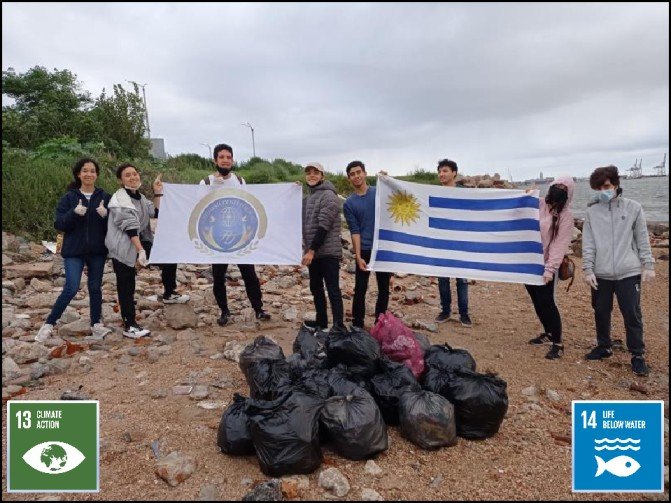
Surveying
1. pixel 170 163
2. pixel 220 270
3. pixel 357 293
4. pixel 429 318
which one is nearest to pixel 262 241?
pixel 220 270

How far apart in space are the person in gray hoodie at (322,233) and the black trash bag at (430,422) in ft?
4.89

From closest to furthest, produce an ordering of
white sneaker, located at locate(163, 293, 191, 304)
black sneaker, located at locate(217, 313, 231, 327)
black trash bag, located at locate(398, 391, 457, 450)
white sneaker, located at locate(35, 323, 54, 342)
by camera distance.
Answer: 1. black trash bag, located at locate(398, 391, 457, 450)
2. white sneaker, located at locate(35, 323, 54, 342)
3. black sneaker, located at locate(217, 313, 231, 327)
4. white sneaker, located at locate(163, 293, 191, 304)

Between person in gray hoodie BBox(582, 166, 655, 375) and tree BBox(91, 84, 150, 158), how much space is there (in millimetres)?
14790

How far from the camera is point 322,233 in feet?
14.0

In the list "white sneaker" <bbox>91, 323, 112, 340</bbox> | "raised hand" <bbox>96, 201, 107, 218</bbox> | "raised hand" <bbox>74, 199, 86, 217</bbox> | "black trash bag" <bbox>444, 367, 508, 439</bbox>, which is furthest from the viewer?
"white sneaker" <bbox>91, 323, 112, 340</bbox>

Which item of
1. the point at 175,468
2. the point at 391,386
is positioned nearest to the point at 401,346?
the point at 391,386

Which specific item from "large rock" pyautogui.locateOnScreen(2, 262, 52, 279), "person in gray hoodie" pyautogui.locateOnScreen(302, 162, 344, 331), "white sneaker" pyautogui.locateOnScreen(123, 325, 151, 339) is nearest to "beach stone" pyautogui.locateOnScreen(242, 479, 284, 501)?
"person in gray hoodie" pyautogui.locateOnScreen(302, 162, 344, 331)

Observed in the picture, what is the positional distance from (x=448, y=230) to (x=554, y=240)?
40.3 inches

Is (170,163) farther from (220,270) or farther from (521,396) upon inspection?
(521,396)

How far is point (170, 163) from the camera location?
1612 cm

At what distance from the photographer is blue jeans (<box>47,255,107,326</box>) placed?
14.1 ft

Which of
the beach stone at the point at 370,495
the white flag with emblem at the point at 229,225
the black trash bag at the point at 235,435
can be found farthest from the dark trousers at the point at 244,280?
the beach stone at the point at 370,495

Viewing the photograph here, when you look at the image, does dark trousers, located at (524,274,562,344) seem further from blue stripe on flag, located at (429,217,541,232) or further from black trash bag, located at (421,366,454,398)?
black trash bag, located at (421,366,454,398)

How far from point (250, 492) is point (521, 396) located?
2.22 metres
